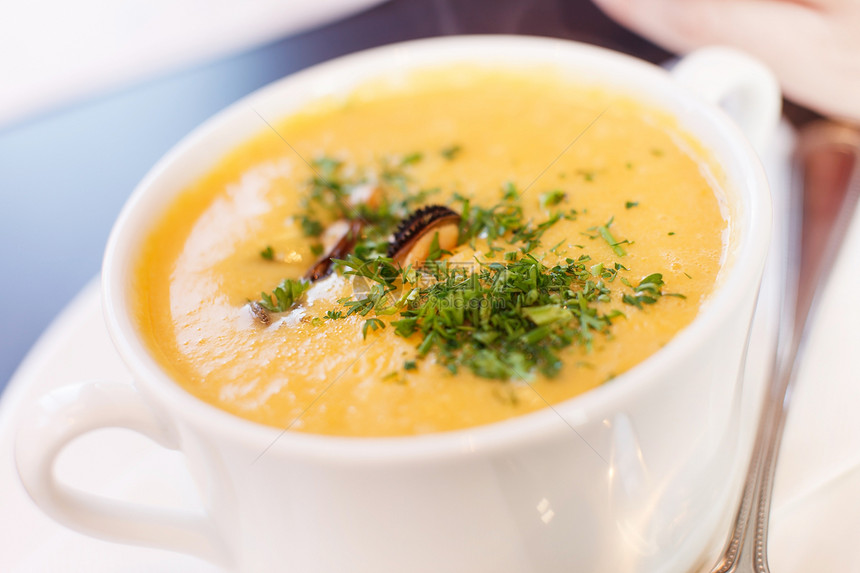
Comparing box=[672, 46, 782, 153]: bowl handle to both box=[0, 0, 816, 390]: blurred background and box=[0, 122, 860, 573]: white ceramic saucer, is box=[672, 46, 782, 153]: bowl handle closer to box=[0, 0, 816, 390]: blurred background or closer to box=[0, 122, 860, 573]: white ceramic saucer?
box=[0, 122, 860, 573]: white ceramic saucer

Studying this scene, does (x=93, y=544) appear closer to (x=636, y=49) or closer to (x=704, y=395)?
(x=704, y=395)

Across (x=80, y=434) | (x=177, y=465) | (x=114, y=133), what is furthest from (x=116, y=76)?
(x=80, y=434)

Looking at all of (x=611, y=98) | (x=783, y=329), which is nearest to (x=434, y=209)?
(x=611, y=98)

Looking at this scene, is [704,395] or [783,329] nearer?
[704,395]

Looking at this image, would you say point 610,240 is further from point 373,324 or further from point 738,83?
point 738,83

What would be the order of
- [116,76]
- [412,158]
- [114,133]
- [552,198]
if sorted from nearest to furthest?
[552,198], [412,158], [114,133], [116,76]

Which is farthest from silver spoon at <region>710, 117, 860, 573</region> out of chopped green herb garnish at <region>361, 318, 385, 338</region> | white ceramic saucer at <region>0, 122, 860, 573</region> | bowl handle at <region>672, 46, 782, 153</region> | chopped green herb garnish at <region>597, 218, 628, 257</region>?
chopped green herb garnish at <region>361, 318, 385, 338</region>

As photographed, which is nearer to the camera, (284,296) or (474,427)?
(474,427)
